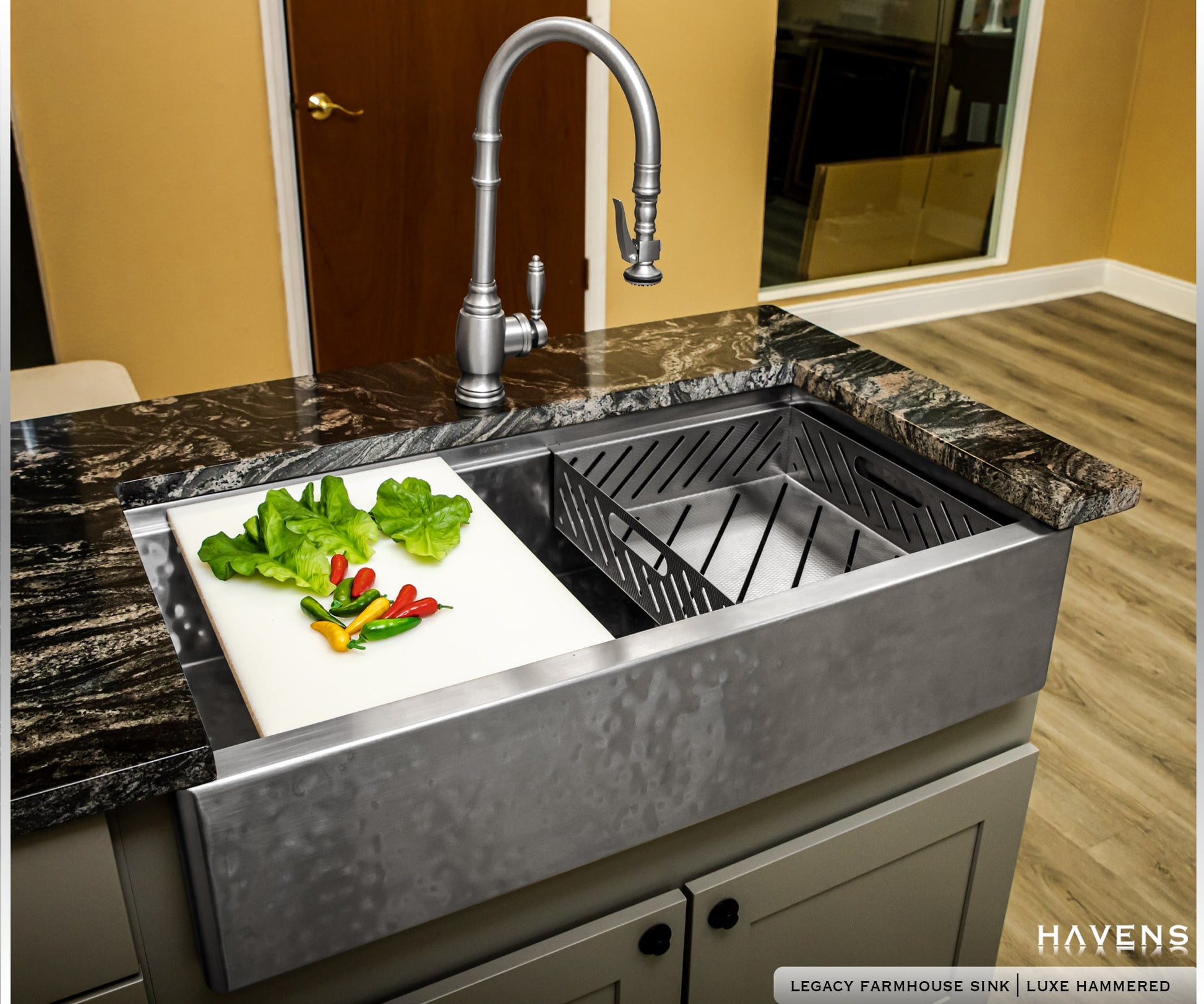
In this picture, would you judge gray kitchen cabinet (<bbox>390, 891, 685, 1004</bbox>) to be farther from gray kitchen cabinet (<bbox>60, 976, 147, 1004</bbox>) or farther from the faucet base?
the faucet base

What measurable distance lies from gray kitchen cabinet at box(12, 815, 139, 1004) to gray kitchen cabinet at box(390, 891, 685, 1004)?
260mm

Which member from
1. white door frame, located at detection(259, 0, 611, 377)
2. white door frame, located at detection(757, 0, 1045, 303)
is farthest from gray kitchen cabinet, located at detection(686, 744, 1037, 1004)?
white door frame, located at detection(757, 0, 1045, 303)

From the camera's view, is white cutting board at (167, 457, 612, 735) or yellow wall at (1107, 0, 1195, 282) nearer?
white cutting board at (167, 457, 612, 735)

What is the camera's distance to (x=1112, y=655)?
8.27ft

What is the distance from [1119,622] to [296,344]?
8.17 ft

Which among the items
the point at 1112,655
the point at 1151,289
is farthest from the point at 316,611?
the point at 1151,289

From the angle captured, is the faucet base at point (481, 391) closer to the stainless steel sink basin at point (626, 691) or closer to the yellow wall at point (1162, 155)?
the stainless steel sink basin at point (626, 691)

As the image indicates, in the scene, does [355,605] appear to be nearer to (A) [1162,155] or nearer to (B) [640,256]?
(B) [640,256]

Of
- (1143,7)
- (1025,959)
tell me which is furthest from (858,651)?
(1143,7)

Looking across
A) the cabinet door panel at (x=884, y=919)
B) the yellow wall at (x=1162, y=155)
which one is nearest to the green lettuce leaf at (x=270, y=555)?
the cabinet door panel at (x=884, y=919)

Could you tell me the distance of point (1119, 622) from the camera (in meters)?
2.64

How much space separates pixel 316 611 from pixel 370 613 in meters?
0.05

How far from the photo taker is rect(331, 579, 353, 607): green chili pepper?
1.04 meters

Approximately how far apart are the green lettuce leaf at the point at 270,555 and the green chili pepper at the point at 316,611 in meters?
0.04
